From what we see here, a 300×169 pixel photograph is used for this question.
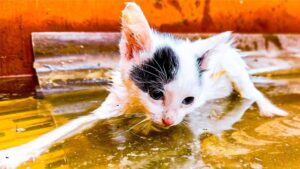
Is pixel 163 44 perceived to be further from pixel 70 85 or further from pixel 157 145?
pixel 70 85

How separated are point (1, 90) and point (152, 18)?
2.93 ft

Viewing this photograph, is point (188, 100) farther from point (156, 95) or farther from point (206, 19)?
point (206, 19)

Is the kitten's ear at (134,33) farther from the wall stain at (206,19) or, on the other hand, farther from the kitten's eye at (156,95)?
the wall stain at (206,19)

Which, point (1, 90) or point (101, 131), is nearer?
point (101, 131)

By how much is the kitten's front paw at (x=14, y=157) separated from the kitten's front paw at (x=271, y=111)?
2.97ft

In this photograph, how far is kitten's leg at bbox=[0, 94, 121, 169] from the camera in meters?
1.14

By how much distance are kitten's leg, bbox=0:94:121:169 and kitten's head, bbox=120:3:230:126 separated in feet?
0.58

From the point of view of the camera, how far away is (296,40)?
2.37 metres

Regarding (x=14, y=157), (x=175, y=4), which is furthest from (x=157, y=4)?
(x=14, y=157)

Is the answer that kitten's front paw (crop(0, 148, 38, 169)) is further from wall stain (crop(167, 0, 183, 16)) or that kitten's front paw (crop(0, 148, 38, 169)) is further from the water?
wall stain (crop(167, 0, 183, 16))

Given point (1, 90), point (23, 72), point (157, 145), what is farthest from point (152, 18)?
point (157, 145)

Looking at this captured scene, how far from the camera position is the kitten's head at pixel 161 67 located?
124cm

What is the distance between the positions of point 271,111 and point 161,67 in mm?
565

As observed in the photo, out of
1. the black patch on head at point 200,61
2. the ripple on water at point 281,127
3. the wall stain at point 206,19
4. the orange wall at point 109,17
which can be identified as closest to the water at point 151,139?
the ripple on water at point 281,127
